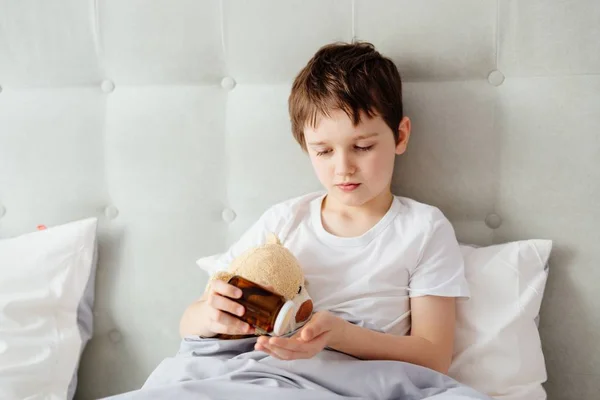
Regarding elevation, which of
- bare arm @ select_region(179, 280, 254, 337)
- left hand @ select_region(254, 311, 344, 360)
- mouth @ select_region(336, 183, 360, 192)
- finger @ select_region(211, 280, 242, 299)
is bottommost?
left hand @ select_region(254, 311, 344, 360)

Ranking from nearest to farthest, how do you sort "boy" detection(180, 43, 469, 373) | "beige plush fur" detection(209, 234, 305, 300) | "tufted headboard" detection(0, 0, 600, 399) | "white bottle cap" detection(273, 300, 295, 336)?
1. "white bottle cap" detection(273, 300, 295, 336)
2. "beige plush fur" detection(209, 234, 305, 300)
3. "boy" detection(180, 43, 469, 373)
4. "tufted headboard" detection(0, 0, 600, 399)

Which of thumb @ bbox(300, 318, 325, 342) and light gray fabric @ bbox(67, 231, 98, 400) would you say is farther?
light gray fabric @ bbox(67, 231, 98, 400)

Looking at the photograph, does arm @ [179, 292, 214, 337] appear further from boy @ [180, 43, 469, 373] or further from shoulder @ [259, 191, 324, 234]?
shoulder @ [259, 191, 324, 234]

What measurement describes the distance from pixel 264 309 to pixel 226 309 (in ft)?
0.20

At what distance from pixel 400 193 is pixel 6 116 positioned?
2.89 ft

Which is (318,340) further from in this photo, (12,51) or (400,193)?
(12,51)

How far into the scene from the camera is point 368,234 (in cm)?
125

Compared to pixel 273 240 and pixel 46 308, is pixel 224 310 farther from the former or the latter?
pixel 46 308

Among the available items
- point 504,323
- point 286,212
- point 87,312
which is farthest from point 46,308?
point 504,323

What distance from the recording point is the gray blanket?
1.00 meters

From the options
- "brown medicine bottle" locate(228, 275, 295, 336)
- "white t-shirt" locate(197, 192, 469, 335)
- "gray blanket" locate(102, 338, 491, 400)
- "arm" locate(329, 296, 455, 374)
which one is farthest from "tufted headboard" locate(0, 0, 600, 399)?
"brown medicine bottle" locate(228, 275, 295, 336)

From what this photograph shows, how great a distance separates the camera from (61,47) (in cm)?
146

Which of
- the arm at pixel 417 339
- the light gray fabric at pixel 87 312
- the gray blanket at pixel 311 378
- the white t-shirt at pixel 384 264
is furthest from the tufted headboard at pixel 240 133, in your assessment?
the gray blanket at pixel 311 378

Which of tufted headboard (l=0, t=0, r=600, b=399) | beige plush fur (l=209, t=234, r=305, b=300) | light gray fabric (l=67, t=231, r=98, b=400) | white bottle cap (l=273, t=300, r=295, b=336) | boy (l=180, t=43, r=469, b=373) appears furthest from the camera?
light gray fabric (l=67, t=231, r=98, b=400)
